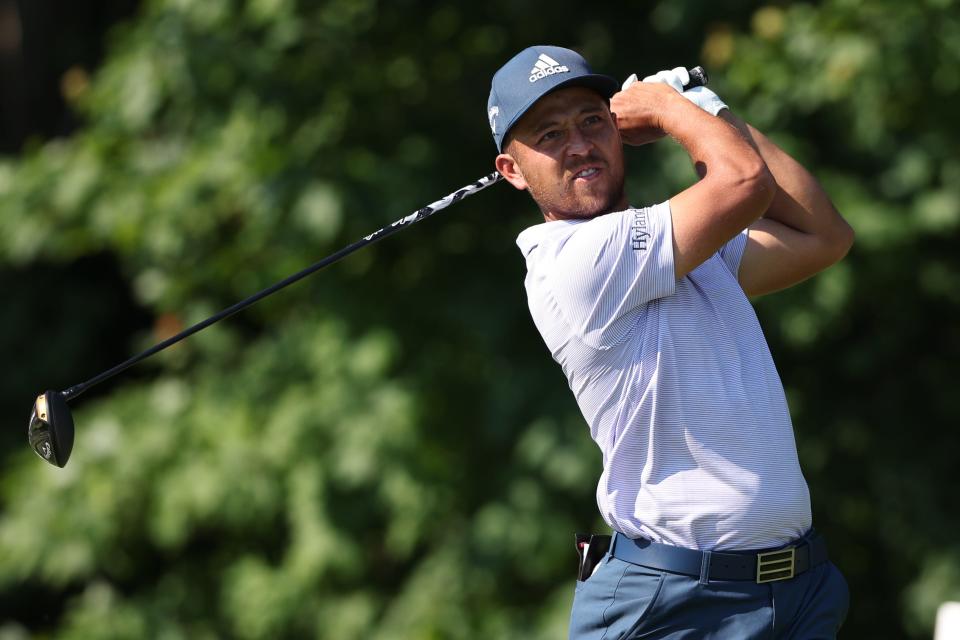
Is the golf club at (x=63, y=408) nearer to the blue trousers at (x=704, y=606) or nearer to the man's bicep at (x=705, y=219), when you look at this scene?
the man's bicep at (x=705, y=219)

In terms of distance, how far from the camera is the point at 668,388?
2.65 metres

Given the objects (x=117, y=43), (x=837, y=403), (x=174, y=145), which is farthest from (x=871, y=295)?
(x=117, y=43)

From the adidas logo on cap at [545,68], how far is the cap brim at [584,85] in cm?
3

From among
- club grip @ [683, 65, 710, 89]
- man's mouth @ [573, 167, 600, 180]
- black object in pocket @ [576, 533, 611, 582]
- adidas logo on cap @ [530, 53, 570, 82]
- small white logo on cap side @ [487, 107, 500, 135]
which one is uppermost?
adidas logo on cap @ [530, 53, 570, 82]

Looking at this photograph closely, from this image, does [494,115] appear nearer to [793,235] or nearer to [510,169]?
[510,169]

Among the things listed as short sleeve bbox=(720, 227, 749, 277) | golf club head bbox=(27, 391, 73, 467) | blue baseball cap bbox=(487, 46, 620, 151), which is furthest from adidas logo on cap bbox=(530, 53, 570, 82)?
golf club head bbox=(27, 391, 73, 467)

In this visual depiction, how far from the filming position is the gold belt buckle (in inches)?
104

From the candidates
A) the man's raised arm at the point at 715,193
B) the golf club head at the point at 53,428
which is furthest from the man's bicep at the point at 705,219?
the golf club head at the point at 53,428

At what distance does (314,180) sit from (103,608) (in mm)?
2533

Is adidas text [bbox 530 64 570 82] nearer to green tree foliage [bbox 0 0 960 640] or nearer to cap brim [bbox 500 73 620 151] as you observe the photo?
cap brim [bbox 500 73 620 151]

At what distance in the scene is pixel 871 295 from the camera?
5.91m

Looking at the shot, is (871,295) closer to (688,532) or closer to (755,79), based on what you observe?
(755,79)

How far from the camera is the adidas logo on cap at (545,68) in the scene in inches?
111

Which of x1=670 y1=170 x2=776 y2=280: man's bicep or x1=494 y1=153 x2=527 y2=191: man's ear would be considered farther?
x1=494 y1=153 x2=527 y2=191: man's ear
